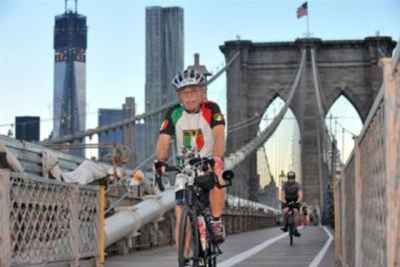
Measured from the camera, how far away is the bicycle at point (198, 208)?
19.0 ft

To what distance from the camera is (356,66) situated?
80.4m

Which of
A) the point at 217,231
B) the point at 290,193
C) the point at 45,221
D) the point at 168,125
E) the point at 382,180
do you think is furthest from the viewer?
the point at 290,193

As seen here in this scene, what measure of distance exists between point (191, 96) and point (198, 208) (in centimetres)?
75

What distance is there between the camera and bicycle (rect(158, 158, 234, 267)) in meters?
5.78

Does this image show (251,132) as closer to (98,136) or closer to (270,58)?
(270,58)

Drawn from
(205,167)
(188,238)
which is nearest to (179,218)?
(188,238)

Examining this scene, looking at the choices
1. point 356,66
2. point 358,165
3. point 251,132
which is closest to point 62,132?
point 358,165

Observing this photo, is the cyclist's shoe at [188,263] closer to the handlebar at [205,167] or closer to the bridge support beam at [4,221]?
the handlebar at [205,167]

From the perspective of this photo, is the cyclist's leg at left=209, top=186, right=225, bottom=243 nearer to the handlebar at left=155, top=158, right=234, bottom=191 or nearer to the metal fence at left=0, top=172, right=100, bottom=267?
the handlebar at left=155, top=158, right=234, bottom=191

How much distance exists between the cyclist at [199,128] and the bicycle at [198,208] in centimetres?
8

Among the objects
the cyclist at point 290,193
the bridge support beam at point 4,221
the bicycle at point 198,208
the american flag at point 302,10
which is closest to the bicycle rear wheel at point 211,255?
the bicycle at point 198,208

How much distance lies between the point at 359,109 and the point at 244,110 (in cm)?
968

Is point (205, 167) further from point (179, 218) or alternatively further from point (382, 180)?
point (382, 180)

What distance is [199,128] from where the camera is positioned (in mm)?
6164
